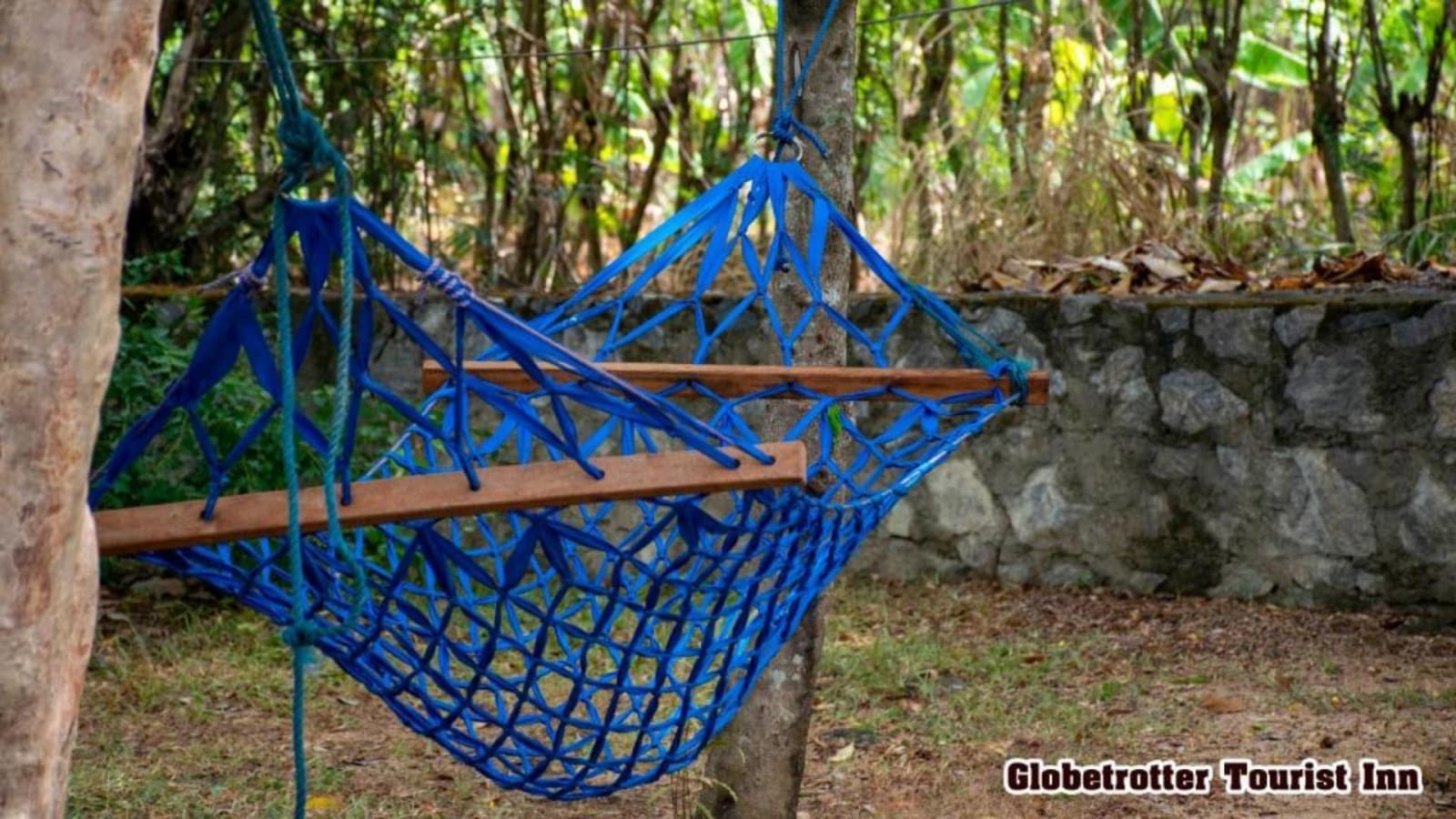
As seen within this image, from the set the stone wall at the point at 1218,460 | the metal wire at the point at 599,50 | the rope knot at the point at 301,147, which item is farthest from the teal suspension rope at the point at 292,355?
the stone wall at the point at 1218,460

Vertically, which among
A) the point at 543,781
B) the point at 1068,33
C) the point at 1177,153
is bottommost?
the point at 543,781

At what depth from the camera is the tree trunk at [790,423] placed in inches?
89.7

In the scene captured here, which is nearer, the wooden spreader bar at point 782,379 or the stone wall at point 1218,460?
the wooden spreader bar at point 782,379

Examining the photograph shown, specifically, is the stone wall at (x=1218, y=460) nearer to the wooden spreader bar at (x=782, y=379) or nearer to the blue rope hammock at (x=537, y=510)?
the blue rope hammock at (x=537, y=510)

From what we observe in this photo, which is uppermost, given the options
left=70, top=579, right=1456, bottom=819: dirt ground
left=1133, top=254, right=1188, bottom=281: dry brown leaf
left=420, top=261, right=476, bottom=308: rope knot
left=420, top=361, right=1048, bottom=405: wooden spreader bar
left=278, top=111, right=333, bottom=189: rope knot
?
left=278, top=111, right=333, bottom=189: rope knot

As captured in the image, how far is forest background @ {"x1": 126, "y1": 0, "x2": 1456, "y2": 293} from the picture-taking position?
14.5ft

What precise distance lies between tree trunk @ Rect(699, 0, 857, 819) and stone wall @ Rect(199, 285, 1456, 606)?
58.4 inches

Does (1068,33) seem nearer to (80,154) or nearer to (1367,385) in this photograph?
(1367,385)

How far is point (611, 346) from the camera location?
8.52 feet

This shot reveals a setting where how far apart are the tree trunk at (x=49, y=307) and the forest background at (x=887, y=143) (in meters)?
2.73

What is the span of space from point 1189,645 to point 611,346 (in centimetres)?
148

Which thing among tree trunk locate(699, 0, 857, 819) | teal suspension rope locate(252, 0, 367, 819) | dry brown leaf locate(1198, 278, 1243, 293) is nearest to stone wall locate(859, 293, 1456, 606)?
dry brown leaf locate(1198, 278, 1243, 293)

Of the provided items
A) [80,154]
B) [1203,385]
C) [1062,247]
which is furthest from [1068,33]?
[80,154]

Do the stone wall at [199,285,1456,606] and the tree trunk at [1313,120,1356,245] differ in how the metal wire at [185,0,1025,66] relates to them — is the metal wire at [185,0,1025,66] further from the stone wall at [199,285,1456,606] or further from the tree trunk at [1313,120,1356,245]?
the tree trunk at [1313,120,1356,245]
